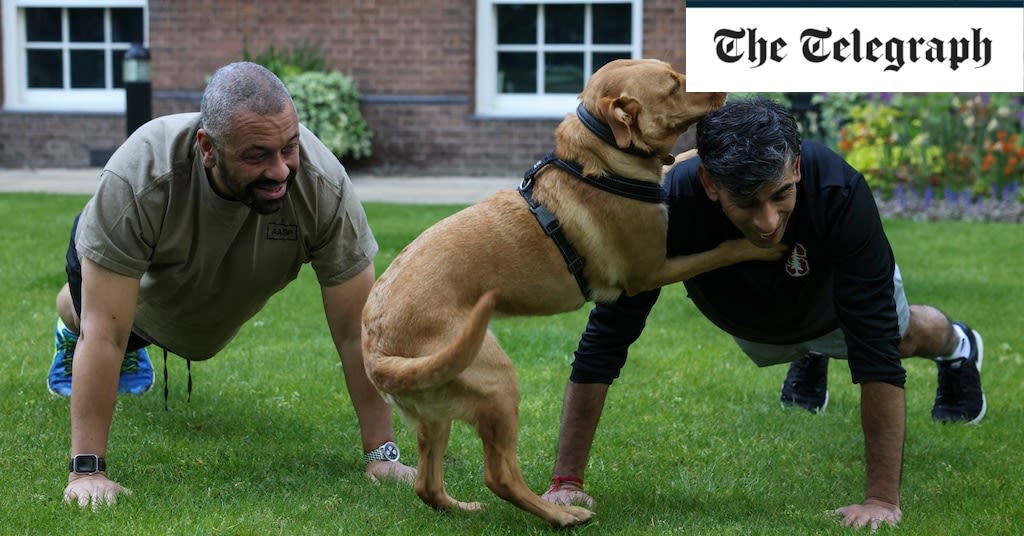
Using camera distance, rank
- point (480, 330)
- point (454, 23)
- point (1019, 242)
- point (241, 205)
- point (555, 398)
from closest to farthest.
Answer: point (480, 330), point (241, 205), point (555, 398), point (1019, 242), point (454, 23)

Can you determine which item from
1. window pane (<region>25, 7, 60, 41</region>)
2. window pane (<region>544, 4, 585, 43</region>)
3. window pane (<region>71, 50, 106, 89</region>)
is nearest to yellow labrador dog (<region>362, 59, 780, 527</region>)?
window pane (<region>544, 4, 585, 43</region>)

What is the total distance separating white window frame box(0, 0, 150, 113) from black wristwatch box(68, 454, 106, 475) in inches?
471

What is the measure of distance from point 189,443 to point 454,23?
33.8 feet

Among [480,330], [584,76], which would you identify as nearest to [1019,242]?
[584,76]

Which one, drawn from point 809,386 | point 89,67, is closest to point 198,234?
point 809,386

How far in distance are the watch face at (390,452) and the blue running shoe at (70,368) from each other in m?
1.43

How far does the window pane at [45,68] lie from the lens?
1586 cm

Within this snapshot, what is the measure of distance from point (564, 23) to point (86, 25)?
20.6ft

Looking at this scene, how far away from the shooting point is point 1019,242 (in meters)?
9.62

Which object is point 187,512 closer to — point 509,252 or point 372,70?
point 509,252

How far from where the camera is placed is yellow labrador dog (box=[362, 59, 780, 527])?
372 centimetres

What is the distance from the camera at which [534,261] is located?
12.7 feet

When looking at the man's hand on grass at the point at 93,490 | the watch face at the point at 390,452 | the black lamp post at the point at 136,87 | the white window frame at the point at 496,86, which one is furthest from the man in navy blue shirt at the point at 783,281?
the white window frame at the point at 496,86

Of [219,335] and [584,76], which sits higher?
[584,76]
